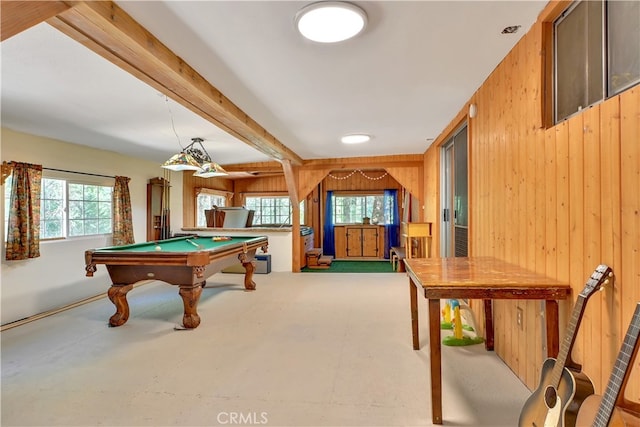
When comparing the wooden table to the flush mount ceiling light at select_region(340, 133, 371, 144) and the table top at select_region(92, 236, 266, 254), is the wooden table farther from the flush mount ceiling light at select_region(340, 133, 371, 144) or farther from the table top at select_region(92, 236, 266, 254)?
the flush mount ceiling light at select_region(340, 133, 371, 144)

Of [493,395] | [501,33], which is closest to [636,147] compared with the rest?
[501,33]

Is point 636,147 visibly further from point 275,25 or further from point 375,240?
point 375,240

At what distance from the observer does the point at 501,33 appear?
1.87 metres

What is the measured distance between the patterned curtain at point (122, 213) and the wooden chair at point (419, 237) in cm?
463

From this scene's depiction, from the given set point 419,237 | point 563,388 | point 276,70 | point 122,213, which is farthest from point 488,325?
point 122,213

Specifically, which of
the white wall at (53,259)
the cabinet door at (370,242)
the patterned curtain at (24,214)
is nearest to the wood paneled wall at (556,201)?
the patterned curtain at (24,214)

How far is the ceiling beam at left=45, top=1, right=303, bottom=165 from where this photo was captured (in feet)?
4.76

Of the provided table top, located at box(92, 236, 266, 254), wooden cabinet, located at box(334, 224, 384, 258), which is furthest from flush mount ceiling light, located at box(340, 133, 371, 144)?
wooden cabinet, located at box(334, 224, 384, 258)

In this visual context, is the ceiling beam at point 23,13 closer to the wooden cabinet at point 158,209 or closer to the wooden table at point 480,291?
the wooden table at point 480,291

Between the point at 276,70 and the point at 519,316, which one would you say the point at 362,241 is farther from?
the point at 276,70

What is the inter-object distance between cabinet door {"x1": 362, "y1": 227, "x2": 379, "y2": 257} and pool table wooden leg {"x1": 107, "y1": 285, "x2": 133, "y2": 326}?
5.85 metres

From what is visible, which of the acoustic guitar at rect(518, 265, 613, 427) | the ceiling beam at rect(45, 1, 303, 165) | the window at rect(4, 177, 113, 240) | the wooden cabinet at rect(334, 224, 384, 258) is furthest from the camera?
the wooden cabinet at rect(334, 224, 384, 258)

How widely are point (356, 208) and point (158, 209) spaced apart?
16.3 ft

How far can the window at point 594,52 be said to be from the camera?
4.07 ft
